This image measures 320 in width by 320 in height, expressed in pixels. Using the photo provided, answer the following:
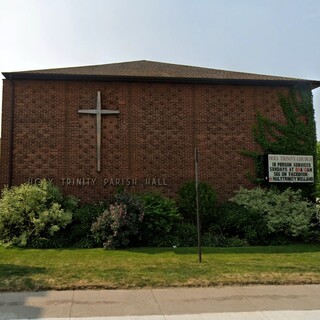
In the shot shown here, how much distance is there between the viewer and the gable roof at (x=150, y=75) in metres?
16.0

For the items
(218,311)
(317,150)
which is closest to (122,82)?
(317,150)

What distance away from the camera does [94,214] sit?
13.6 metres

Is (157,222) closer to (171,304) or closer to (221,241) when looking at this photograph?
(221,241)

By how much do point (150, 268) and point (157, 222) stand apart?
4443 mm

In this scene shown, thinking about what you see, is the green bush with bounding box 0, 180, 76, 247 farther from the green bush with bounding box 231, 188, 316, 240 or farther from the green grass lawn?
the green bush with bounding box 231, 188, 316, 240

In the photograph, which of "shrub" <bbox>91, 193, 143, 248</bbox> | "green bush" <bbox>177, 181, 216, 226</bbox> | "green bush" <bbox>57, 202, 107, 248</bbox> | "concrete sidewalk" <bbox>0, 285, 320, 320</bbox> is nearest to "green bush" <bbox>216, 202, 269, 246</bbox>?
"green bush" <bbox>177, 181, 216, 226</bbox>

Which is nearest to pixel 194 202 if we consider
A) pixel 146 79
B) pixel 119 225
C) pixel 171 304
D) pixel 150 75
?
pixel 119 225

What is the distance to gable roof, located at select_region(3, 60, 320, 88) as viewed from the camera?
52.4 ft

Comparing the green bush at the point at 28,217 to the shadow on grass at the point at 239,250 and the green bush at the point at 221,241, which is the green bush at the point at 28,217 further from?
the green bush at the point at 221,241

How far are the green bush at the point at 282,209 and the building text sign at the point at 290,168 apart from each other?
58 centimetres

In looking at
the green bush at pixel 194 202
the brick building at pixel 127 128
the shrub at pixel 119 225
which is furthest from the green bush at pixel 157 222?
the brick building at pixel 127 128

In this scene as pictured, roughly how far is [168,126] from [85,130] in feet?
11.6

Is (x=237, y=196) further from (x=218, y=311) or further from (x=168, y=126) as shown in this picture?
(x=218, y=311)

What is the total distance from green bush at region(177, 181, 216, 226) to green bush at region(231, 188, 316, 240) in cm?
149
